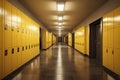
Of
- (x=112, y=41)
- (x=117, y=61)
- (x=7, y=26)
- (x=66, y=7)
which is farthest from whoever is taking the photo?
(x=66, y=7)

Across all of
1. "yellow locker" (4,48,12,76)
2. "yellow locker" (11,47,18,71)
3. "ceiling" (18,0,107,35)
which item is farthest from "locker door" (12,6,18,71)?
"ceiling" (18,0,107,35)

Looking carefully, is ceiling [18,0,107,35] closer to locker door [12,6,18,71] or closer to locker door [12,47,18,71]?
locker door [12,6,18,71]

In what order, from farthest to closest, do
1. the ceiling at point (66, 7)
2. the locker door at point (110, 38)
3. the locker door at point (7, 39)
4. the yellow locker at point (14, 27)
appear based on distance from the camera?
the ceiling at point (66, 7) < the locker door at point (110, 38) < the yellow locker at point (14, 27) < the locker door at point (7, 39)

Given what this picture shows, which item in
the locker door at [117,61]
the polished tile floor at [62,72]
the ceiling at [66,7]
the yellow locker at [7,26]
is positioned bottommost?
the polished tile floor at [62,72]

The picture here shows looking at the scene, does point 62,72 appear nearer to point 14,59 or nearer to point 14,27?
point 14,59

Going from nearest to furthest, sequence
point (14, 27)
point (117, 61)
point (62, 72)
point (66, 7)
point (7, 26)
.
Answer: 1. point (7, 26)
2. point (117, 61)
3. point (14, 27)
4. point (62, 72)
5. point (66, 7)

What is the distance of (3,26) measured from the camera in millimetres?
4465

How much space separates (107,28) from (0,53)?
14.3 ft

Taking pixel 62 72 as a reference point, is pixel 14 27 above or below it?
above

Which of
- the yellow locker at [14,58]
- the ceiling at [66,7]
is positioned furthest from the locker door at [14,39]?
the ceiling at [66,7]

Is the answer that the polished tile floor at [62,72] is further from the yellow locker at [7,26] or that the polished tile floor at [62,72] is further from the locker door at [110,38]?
the yellow locker at [7,26]

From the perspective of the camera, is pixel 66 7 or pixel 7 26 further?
pixel 66 7

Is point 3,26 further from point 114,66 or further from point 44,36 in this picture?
point 44,36

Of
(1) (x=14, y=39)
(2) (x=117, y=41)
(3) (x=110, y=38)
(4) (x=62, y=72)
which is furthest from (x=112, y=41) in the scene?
(1) (x=14, y=39)
